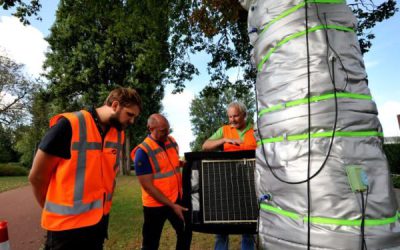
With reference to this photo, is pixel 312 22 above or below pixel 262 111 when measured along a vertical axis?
above

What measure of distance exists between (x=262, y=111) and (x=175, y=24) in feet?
26.8

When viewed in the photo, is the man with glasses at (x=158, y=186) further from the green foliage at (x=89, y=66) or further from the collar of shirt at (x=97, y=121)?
the green foliage at (x=89, y=66)

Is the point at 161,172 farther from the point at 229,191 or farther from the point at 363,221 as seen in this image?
the point at 363,221

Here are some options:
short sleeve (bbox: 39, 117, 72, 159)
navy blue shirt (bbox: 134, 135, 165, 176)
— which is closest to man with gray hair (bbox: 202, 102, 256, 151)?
navy blue shirt (bbox: 134, 135, 165, 176)

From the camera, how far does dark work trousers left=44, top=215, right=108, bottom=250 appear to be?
238 centimetres

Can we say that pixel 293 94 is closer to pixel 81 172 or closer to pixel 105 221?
pixel 81 172

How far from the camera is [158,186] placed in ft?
12.8

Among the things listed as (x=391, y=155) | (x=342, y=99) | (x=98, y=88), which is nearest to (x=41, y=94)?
(x=98, y=88)

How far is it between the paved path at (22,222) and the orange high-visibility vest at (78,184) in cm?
468

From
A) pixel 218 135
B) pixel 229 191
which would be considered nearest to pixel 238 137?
pixel 218 135

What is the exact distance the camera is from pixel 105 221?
9.02 ft

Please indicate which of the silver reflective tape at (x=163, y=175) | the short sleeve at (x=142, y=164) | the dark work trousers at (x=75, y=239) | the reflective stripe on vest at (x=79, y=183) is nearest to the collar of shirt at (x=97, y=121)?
the reflective stripe on vest at (x=79, y=183)

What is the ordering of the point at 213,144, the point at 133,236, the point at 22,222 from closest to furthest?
the point at 213,144, the point at 133,236, the point at 22,222

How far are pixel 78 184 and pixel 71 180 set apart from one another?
2.5 inches
